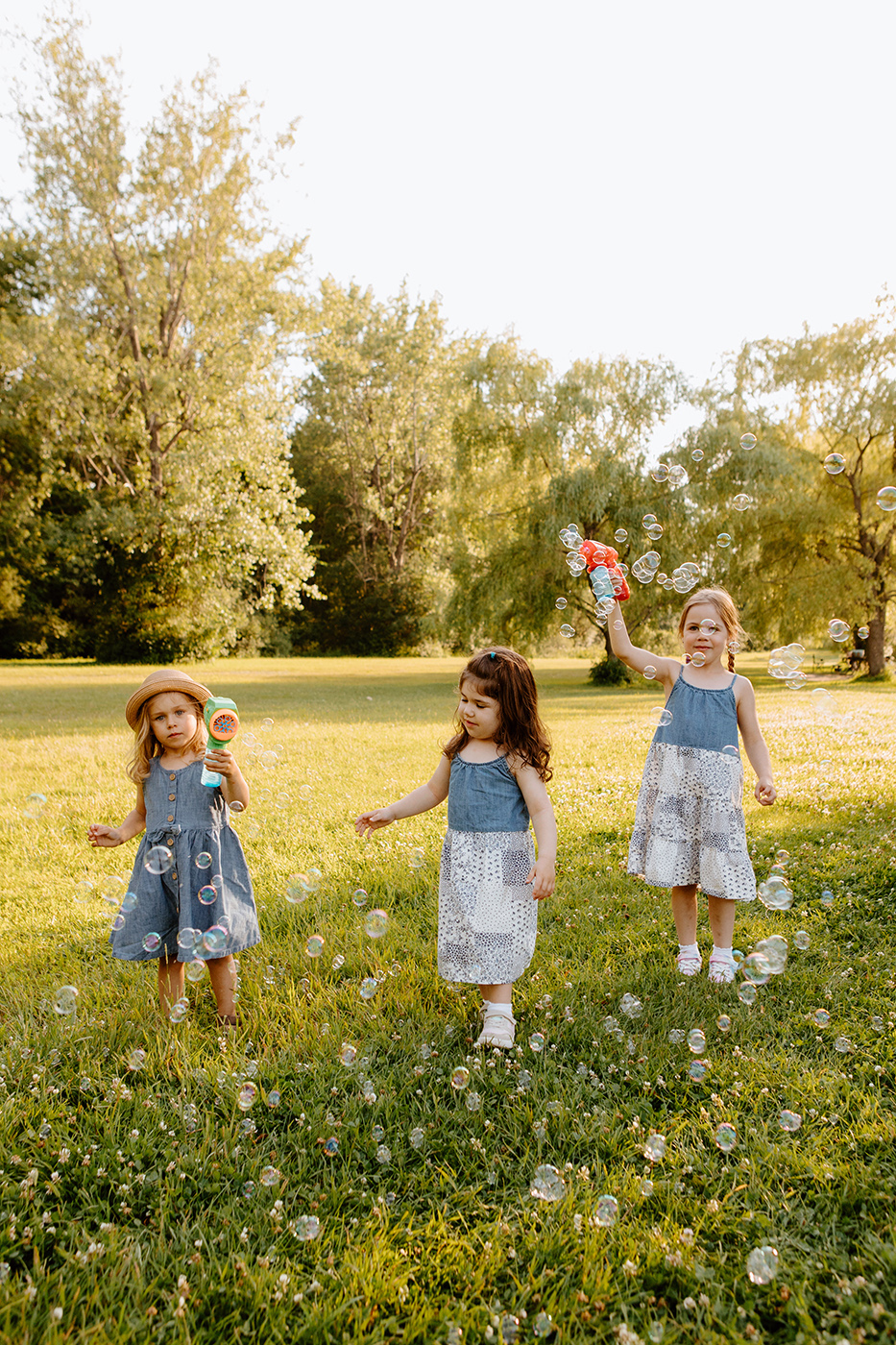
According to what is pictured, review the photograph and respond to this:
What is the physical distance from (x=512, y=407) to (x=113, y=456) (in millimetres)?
14603

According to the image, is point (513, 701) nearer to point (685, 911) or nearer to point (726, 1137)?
point (685, 911)

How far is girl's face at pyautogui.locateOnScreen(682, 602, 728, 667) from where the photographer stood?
3.86 meters

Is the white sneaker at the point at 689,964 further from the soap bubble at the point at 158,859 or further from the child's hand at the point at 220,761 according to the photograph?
the soap bubble at the point at 158,859

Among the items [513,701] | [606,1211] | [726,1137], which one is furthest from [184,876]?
[726,1137]

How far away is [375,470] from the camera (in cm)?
4688

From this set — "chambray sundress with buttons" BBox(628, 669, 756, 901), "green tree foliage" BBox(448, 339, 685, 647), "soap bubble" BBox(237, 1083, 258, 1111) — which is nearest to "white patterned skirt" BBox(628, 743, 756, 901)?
"chambray sundress with buttons" BBox(628, 669, 756, 901)

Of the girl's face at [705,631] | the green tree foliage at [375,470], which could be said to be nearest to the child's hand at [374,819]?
the girl's face at [705,631]

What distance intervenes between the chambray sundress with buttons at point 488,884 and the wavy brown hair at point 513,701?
0.11 meters

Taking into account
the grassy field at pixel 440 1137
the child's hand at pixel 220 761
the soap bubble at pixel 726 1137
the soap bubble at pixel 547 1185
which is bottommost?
the grassy field at pixel 440 1137

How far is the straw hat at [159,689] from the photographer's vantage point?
11.3 feet

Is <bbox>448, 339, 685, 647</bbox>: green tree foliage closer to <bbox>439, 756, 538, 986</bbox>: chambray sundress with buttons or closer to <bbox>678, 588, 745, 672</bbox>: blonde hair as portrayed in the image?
<bbox>678, 588, 745, 672</bbox>: blonde hair

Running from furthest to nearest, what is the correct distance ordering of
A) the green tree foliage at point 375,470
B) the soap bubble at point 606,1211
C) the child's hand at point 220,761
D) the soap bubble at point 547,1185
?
the green tree foliage at point 375,470 → the child's hand at point 220,761 → the soap bubble at point 547,1185 → the soap bubble at point 606,1211

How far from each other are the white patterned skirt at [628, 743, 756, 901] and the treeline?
14165 millimetres

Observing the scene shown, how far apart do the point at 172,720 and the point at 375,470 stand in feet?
148
